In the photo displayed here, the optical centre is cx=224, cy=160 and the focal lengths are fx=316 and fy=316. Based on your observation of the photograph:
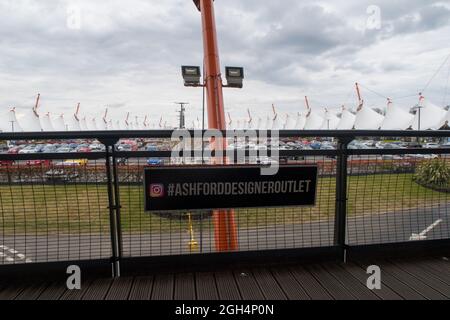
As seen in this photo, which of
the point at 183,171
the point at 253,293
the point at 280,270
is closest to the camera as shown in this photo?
the point at 253,293

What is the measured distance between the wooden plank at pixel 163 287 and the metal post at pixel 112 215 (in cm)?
39

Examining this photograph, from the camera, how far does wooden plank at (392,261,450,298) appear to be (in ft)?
8.65

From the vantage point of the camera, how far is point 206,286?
267 cm

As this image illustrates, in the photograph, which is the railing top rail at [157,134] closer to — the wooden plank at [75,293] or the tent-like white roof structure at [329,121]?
the wooden plank at [75,293]

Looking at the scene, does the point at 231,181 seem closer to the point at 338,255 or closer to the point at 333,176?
the point at 333,176

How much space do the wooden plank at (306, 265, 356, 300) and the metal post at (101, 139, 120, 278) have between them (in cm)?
179

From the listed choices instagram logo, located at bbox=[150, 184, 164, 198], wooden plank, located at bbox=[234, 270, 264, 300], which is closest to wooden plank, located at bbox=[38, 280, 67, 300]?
instagram logo, located at bbox=[150, 184, 164, 198]

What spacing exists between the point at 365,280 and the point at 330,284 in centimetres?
34

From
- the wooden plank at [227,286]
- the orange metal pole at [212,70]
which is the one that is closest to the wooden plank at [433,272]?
the wooden plank at [227,286]

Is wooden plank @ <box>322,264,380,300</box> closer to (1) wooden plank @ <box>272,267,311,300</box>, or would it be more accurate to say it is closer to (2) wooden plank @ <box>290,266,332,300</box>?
(2) wooden plank @ <box>290,266,332,300</box>

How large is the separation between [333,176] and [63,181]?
2.77 m

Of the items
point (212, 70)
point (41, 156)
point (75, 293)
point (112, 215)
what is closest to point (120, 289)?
point (75, 293)
